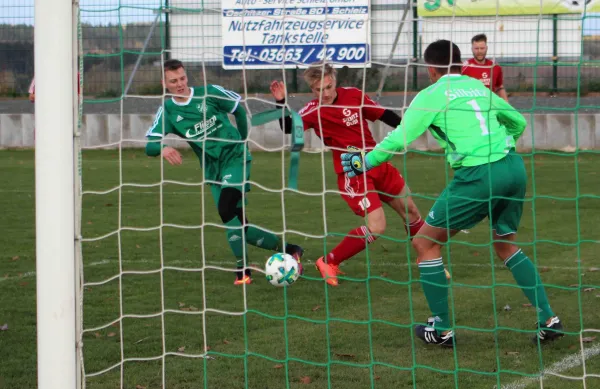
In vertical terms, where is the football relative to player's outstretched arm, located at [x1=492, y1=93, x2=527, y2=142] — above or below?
below

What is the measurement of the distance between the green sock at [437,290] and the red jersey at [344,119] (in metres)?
1.74

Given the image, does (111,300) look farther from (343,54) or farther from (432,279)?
(343,54)

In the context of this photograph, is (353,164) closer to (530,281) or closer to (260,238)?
(530,281)

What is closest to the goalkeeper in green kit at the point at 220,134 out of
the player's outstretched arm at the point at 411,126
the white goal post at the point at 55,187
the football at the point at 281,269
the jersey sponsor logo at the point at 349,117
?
the jersey sponsor logo at the point at 349,117

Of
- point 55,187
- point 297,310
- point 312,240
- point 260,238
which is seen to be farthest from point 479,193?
point 312,240

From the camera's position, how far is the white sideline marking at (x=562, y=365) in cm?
448

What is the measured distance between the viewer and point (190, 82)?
A: 51.7 feet

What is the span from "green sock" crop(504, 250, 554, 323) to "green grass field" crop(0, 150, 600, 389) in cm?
12

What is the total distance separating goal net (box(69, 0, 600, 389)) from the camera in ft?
15.7

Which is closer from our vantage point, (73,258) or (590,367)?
(73,258)

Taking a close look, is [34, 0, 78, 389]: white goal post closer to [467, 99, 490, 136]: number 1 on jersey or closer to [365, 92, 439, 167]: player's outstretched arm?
[365, 92, 439, 167]: player's outstretched arm

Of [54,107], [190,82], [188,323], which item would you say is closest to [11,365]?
[188,323]

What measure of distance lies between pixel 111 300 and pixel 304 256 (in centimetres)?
210

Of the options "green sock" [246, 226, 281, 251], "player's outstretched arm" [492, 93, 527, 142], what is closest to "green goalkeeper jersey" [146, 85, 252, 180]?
"green sock" [246, 226, 281, 251]
